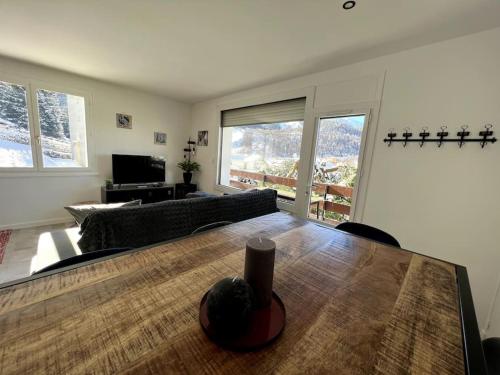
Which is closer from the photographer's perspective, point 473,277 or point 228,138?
point 473,277

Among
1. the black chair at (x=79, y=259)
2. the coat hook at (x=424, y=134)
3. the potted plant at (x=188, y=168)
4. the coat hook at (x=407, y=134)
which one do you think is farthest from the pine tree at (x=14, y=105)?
the coat hook at (x=424, y=134)

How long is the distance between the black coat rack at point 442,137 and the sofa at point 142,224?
62.1 inches

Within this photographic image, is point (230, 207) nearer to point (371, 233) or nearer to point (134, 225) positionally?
point (134, 225)

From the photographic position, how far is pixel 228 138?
4402mm

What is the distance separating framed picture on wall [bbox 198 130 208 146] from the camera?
4.63 meters

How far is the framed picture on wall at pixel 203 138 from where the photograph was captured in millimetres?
4633

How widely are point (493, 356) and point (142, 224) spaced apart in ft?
6.45

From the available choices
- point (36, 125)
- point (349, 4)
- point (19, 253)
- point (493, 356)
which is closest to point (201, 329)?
point (493, 356)

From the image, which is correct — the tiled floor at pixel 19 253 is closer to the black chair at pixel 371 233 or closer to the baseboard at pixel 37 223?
the baseboard at pixel 37 223

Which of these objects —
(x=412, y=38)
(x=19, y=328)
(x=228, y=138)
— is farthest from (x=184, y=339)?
(x=228, y=138)

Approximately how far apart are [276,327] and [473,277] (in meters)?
2.26

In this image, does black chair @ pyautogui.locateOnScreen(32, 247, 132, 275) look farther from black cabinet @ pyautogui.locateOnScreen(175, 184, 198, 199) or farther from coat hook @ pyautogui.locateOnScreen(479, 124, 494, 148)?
black cabinet @ pyautogui.locateOnScreen(175, 184, 198, 199)

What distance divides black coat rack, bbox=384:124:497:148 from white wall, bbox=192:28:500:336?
0.14 feet

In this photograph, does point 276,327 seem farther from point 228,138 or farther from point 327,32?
→ point 228,138
